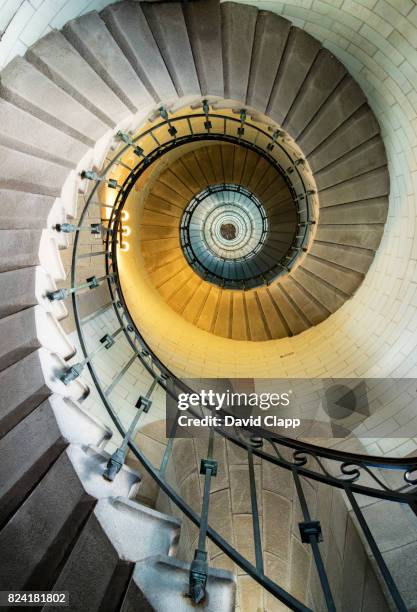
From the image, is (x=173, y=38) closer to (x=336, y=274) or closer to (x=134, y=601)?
(x=336, y=274)

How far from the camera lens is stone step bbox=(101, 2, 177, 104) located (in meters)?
3.27

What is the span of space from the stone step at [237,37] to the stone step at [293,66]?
49 centimetres

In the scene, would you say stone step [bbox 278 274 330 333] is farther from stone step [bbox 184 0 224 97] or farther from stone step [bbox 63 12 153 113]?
stone step [bbox 63 12 153 113]

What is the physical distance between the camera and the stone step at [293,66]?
4.14 m

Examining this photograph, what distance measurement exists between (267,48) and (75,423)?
4671mm

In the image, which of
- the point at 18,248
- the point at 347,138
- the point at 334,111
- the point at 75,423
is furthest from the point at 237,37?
the point at 75,423

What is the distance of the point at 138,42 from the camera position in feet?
11.0

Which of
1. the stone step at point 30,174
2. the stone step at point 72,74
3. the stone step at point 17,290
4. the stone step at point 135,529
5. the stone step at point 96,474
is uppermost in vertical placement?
the stone step at point 72,74

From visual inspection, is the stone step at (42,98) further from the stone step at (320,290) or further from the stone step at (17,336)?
the stone step at (320,290)

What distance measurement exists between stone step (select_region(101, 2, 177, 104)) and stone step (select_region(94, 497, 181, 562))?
3.83 m

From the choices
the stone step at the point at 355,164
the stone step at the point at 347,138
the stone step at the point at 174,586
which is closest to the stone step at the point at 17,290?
the stone step at the point at 174,586

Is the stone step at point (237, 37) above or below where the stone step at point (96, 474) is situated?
above

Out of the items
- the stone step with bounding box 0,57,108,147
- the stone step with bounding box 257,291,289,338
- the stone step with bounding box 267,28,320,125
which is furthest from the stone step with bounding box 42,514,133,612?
the stone step with bounding box 257,291,289,338

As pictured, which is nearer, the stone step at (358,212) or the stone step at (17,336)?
the stone step at (17,336)
